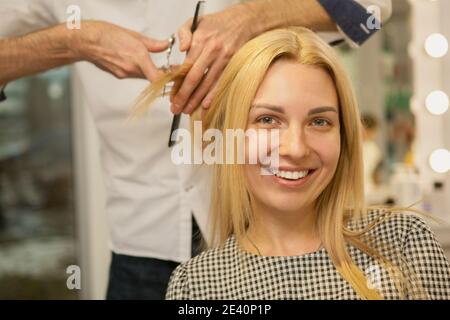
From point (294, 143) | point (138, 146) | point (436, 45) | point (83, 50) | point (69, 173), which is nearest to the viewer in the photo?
point (294, 143)

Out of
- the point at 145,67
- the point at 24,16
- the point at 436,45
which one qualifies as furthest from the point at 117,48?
the point at 436,45

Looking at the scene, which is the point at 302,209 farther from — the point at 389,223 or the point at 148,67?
the point at 148,67

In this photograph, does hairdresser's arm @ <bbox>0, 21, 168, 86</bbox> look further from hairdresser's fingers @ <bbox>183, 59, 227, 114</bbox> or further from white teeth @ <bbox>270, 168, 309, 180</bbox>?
white teeth @ <bbox>270, 168, 309, 180</bbox>

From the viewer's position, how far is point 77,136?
6.05 feet

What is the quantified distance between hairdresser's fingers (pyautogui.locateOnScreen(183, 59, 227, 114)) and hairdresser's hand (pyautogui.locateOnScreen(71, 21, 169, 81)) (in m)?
0.06

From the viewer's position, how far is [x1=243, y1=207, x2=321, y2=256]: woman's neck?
0.90 m

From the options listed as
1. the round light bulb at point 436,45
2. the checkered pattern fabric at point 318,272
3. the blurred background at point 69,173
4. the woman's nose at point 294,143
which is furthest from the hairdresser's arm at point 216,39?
the round light bulb at point 436,45

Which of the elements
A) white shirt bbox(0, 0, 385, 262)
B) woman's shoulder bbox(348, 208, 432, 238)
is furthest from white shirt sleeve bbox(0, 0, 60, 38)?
woman's shoulder bbox(348, 208, 432, 238)

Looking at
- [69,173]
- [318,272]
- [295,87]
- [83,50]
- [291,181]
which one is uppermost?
[69,173]

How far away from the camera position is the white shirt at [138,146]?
100 centimetres

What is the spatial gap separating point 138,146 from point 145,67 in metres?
0.22

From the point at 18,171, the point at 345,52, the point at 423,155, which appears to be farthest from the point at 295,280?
the point at 345,52

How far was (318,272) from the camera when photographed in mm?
874

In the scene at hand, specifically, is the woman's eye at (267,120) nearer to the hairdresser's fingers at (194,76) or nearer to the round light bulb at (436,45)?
the hairdresser's fingers at (194,76)
